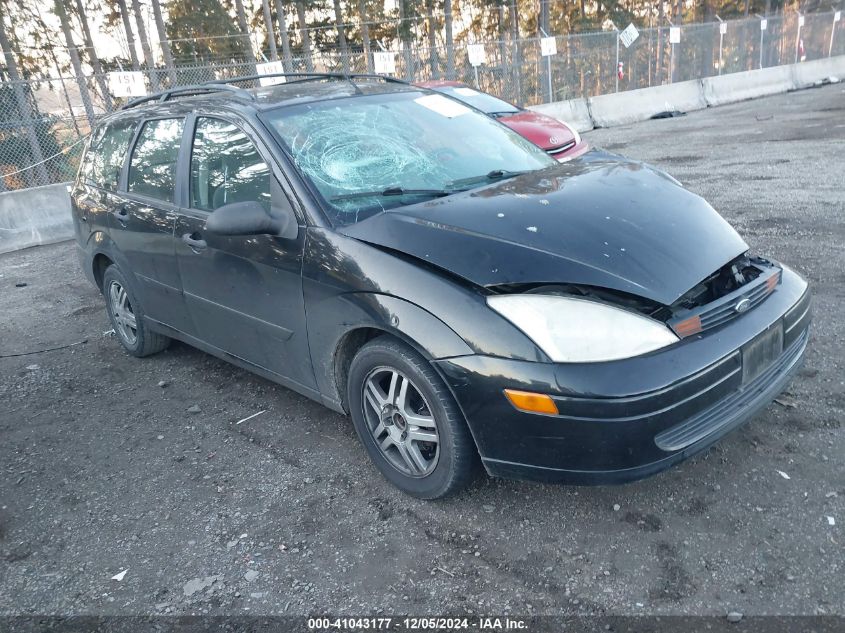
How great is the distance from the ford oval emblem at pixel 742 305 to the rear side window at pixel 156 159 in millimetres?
3027

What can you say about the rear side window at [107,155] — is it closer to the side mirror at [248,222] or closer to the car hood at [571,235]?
the side mirror at [248,222]

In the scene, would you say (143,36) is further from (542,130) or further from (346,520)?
(346,520)

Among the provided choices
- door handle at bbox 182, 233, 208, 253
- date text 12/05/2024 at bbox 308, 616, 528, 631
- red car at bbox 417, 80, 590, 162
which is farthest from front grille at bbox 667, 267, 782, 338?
red car at bbox 417, 80, 590, 162

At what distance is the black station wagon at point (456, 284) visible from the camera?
243 centimetres

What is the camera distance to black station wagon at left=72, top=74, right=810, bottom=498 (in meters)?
2.43

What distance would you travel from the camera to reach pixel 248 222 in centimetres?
305

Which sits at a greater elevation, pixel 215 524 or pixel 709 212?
pixel 709 212

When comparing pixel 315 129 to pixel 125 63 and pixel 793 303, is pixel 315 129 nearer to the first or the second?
pixel 793 303

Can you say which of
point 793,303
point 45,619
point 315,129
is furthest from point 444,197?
point 45,619

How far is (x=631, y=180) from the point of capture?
3270 mm

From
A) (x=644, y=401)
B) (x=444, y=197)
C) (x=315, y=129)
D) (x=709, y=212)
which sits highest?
(x=315, y=129)

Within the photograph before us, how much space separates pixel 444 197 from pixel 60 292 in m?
5.46

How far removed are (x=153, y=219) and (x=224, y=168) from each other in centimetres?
76

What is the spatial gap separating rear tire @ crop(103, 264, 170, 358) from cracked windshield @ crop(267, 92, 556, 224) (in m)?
1.97
